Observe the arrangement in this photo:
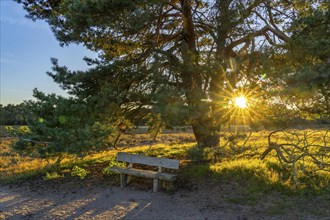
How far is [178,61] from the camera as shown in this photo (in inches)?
300

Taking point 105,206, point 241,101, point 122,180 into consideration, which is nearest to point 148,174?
point 122,180

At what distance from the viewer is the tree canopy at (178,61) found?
597 centimetres

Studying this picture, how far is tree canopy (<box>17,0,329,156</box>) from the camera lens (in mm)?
5969

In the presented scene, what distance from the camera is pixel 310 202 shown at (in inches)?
213

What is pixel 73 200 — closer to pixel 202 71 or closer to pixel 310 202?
pixel 202 71

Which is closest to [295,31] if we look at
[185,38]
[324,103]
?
[324,103]

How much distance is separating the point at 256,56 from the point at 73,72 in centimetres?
473

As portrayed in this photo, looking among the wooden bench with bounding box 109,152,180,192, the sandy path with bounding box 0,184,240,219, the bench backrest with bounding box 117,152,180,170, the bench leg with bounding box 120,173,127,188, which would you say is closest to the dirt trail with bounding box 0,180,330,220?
the sandy path with bounding box 0,184,240,219

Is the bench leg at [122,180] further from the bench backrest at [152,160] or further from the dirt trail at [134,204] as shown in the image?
the bench backrest at [152,160]

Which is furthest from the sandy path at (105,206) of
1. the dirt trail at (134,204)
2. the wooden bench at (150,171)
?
the wooden bench at (150,171)

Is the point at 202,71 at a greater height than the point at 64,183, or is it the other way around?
the point at 202,71

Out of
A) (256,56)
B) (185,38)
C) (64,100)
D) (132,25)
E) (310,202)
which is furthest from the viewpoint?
(185,38)

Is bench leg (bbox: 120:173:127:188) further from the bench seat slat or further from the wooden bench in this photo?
A: the bench seat slat

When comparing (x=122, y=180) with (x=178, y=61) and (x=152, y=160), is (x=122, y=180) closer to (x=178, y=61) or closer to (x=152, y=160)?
(x=152, y=160)
